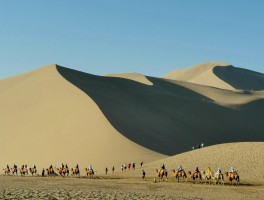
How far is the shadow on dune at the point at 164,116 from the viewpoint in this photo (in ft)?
231

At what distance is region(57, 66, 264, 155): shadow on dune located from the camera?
70.4 meters

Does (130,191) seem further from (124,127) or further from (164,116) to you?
(164,116)

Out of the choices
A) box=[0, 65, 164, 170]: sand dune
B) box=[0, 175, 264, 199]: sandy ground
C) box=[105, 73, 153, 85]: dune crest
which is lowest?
box=[0, 175, 264, 199]: sandy ground

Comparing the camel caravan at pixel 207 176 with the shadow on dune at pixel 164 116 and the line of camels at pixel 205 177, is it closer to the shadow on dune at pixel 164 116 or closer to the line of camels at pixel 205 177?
→ the line of camels at pixel 205 177

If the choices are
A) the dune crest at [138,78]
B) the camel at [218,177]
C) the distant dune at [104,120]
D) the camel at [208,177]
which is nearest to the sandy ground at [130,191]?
the camel at [218,177]

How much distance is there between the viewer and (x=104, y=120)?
2746 inches

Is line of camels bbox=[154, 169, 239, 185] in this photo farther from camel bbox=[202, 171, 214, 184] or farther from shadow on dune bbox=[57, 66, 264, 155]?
shadow on dune bbox=[57, 66, 264, 155]

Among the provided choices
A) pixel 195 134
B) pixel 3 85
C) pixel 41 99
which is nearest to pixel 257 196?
pixel 195 134

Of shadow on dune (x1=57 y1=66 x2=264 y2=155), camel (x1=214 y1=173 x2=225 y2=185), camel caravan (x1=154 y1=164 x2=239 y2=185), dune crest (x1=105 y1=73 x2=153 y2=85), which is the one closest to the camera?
camel caravan (x1=154 y1=164 x2=239 y2=185)

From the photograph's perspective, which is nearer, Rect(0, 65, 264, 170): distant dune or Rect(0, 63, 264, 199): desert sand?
Rect(0, 63, 264, 199): desert sand

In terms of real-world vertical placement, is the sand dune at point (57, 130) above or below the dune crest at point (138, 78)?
below

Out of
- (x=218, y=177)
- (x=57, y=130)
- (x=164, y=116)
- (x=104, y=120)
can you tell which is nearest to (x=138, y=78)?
(x=164, y=116)

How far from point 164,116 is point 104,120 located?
15.0 meters

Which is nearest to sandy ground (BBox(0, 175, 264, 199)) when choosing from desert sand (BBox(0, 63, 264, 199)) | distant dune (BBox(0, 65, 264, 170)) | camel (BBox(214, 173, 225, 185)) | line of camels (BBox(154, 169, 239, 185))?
desert sand (BBox(0, 63, 264, 199))
